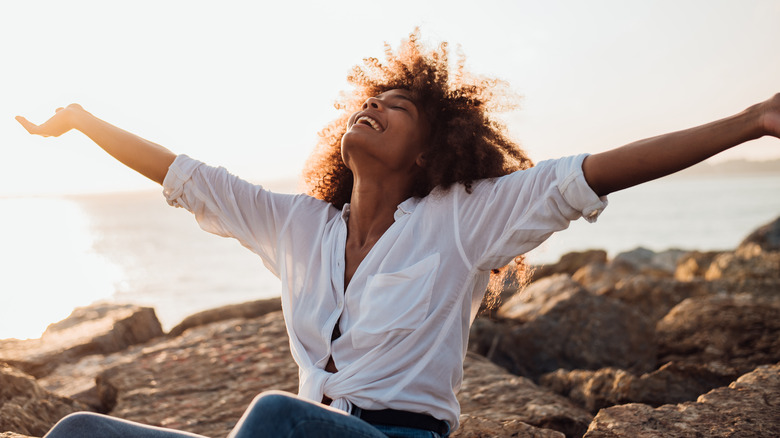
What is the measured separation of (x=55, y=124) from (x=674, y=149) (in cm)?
240

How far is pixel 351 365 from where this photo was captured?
2.23 metres

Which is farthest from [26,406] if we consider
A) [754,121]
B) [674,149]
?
[754,121]

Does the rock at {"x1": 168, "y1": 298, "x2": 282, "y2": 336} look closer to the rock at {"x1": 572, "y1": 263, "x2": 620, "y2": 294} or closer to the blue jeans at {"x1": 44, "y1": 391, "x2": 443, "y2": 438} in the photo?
the rock at {"x1": 572, "y1": 263, "x2": 620, "y2": 294}

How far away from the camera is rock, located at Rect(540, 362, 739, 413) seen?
12.0 ft

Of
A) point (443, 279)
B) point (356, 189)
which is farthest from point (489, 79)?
point (443, 279)

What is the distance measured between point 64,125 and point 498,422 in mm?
2229

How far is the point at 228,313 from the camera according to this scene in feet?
23.9

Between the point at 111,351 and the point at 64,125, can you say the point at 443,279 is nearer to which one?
the point at 64,125

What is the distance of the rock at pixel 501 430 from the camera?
8.87ft

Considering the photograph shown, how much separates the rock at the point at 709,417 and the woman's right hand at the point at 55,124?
2.52m

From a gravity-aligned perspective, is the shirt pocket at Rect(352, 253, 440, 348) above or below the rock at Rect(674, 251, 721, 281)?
above

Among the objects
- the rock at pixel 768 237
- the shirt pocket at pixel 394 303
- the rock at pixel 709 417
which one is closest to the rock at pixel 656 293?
the rock at pixel 709 417

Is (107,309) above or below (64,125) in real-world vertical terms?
below

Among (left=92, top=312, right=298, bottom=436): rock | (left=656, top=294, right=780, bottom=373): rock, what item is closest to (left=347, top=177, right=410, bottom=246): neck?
(left=92, top=312, right=298, bottom=436): rock
